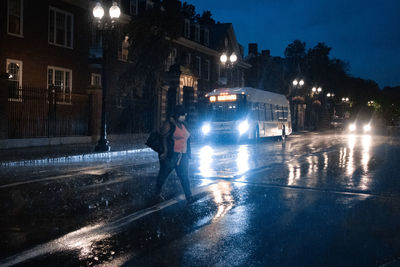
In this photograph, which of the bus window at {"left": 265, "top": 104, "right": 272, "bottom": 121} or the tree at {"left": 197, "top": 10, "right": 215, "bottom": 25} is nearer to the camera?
the bus window at {"left": 265, "top": 104, "right": 272, "bottom": 121}

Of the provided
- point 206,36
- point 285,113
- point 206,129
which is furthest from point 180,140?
point 206,36

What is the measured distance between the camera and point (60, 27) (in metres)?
26.9

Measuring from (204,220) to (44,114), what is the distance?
1635cm

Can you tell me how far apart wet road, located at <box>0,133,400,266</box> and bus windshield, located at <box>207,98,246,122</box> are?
49.4ft

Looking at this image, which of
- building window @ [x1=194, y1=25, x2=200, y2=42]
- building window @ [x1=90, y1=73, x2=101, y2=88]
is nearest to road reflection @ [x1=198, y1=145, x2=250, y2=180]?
building window @ [x1=90, y1=73, x2=101, y2=88]

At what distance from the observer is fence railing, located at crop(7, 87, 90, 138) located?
19.7 meters

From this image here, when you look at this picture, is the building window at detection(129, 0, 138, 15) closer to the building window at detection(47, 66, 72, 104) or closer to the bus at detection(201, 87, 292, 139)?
the building window at detection(47, 66, 72, 104)

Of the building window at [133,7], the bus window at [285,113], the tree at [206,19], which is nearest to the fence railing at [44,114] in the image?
the building window at [133,7]

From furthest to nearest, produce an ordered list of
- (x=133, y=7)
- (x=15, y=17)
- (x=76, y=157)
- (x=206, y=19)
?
(x=206, y=19), (x=133, y=7), (x=15, y=17), (x=76, y=157)

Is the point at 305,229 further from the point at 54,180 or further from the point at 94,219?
the point at 54,180

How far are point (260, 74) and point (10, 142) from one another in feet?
134

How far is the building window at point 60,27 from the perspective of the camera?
86.1 ft

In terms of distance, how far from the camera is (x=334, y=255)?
16.5 ft

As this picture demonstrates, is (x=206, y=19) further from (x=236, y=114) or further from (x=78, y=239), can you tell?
(x=78, y=239)
